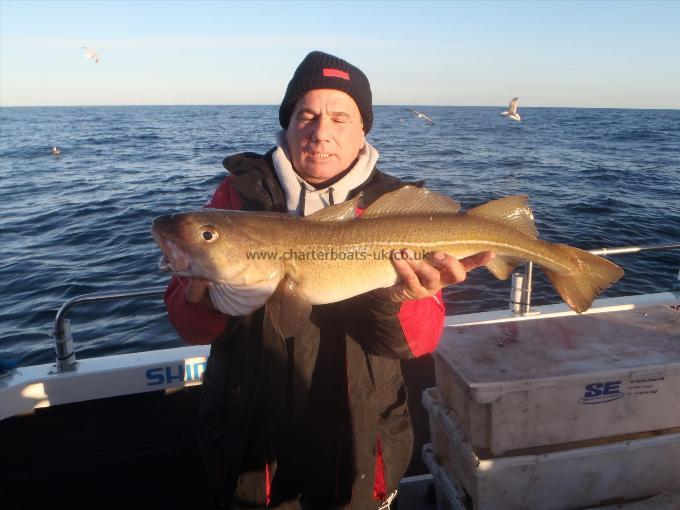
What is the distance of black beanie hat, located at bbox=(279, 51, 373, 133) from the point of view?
300cm

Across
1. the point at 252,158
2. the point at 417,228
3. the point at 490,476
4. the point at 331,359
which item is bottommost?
the point at 490,476

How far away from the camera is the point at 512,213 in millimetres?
3383

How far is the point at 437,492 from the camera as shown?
143 inches

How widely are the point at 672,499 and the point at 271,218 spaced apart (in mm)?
3107

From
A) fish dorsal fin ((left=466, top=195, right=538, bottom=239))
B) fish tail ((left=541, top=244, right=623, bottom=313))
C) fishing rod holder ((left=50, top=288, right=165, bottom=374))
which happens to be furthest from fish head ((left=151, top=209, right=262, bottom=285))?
fish tail ((left=541, top=244, right=623, bottom=313))

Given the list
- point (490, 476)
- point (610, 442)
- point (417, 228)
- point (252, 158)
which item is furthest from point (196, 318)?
point (610, 442)

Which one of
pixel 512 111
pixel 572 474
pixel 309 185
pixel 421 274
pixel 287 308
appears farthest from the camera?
pixel 512 111

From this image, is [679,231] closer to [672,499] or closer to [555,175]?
[555,175]

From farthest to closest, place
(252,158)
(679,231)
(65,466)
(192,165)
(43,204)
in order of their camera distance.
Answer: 1. (192,165)
2. (43,204)
3. (679,231)
4. (65,466)
5. (252,158)

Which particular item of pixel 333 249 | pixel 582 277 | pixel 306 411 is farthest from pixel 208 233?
pixel 582 277

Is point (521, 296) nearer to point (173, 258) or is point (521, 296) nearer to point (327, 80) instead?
point (327, 80)

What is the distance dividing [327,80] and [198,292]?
157cm

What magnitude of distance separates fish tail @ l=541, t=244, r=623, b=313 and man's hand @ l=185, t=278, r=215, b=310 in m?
2.38

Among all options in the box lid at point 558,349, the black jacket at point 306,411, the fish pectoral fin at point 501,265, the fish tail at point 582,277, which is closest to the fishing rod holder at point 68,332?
the black jacket at point 306,411
